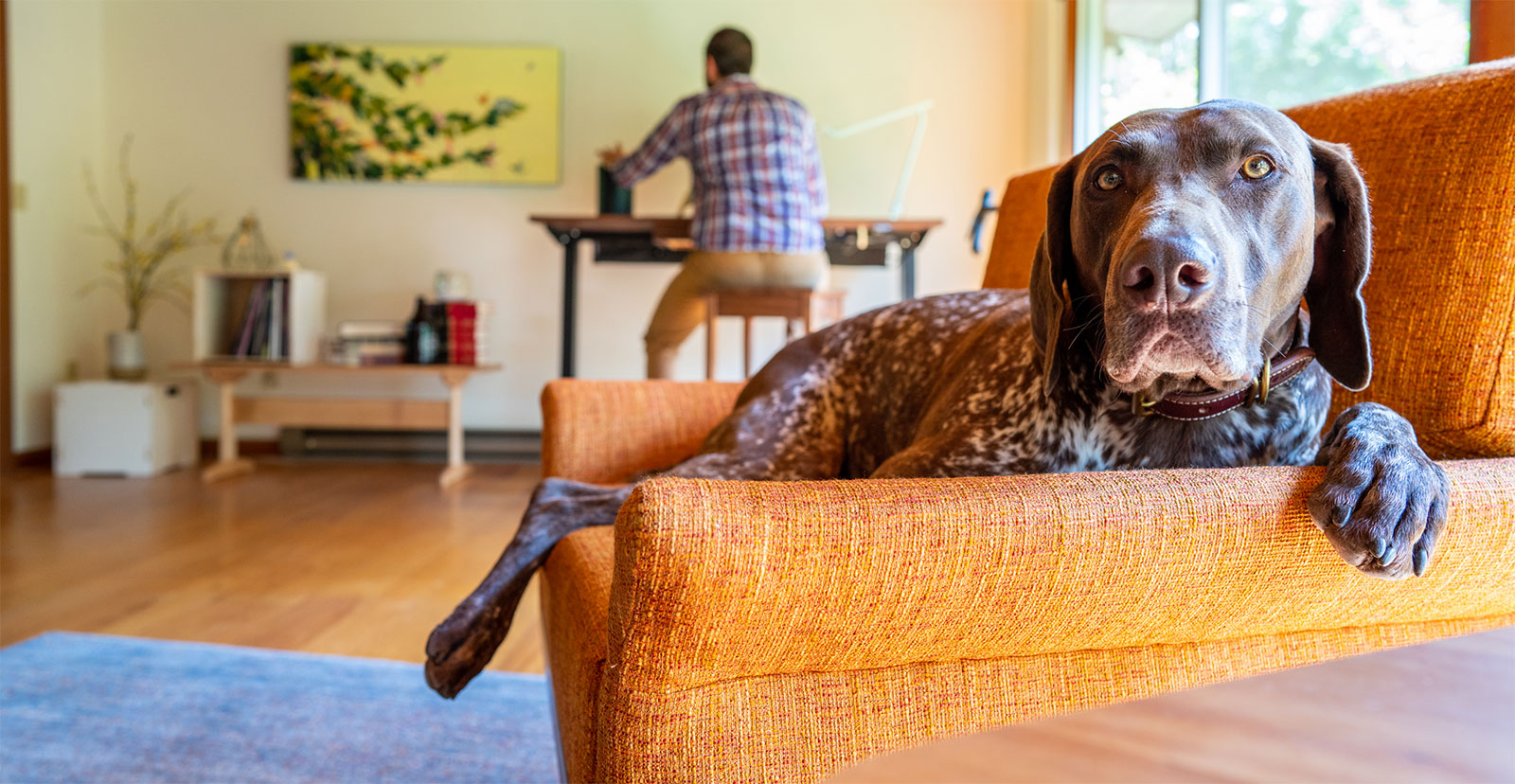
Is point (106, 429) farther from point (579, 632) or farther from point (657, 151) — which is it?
point (579, 632)

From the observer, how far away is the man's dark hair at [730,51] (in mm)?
4133

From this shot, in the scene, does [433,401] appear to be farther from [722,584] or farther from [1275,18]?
[722,584]

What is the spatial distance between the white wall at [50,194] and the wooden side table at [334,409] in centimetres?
86

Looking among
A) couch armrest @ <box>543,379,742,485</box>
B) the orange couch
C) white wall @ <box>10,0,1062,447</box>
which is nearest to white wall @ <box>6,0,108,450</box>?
white wall @ <box>10,0,1062,447</box>

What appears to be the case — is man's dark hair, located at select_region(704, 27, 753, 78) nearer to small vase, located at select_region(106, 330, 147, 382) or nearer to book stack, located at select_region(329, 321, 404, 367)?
book stack, located at select_region(329, 321, 404, 367)

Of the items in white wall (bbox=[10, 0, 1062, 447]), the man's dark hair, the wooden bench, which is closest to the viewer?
the wooden bench

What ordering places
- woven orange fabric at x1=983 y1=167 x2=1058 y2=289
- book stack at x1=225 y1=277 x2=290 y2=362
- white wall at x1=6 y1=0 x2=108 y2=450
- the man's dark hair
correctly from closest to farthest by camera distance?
1. woven orange fabric at x1=983 y1=167 x2=1058 y2=289
2. the man's dark hair
3. white wall at x1=6 y1=0 x2=108 y2=450
4. book stack at x1=225 y1=277 x2=290 y2=362

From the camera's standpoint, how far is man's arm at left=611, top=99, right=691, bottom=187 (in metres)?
4.18

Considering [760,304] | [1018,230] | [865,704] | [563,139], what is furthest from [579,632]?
[563,139]

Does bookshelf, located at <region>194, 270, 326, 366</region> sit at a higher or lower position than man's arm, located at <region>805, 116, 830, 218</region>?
lower

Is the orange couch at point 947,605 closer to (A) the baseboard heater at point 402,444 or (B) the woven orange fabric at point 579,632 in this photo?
(B) the woven orange fabric at point 579,632

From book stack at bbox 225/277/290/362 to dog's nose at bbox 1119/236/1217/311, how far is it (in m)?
4.83

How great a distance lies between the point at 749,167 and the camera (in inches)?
158

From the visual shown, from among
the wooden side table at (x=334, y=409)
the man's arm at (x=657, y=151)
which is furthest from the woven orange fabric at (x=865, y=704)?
the wooden side table at (x=334, y=409)
